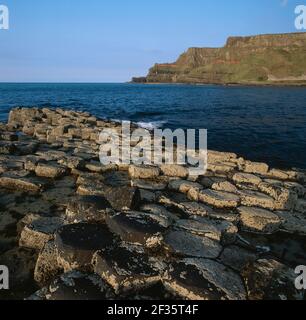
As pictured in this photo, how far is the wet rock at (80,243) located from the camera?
4.02m

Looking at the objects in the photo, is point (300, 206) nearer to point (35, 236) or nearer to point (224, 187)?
point (224, 187)

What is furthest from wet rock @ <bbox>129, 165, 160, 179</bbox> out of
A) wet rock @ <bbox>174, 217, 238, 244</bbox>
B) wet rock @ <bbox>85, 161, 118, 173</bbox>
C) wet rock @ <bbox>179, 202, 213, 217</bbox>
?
wet rock @ <bbox>174, 217, 238, 244</bbox>

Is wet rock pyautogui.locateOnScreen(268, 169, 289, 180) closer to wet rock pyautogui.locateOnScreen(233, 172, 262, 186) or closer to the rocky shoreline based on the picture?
the rocky shoreline

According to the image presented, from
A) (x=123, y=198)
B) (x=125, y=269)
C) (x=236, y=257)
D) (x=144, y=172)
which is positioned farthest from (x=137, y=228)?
(x=144, y=172)

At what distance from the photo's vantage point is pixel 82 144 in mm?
11398

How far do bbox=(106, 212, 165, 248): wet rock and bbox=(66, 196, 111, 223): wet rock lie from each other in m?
0.28

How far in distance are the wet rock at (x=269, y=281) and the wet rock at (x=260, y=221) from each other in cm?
151

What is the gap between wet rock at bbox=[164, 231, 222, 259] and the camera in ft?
14.1

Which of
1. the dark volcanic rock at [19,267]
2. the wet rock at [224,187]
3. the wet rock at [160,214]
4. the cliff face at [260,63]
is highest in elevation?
the cliff face at [260,63]

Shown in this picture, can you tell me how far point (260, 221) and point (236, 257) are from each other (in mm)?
1343

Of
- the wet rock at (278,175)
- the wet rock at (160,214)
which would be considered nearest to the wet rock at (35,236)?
the wet rock at (160,214)

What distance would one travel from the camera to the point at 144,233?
438cm

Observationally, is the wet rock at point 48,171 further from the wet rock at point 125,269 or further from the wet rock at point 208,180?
the wet rock at point 125,269

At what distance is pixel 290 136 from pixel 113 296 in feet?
62.4
